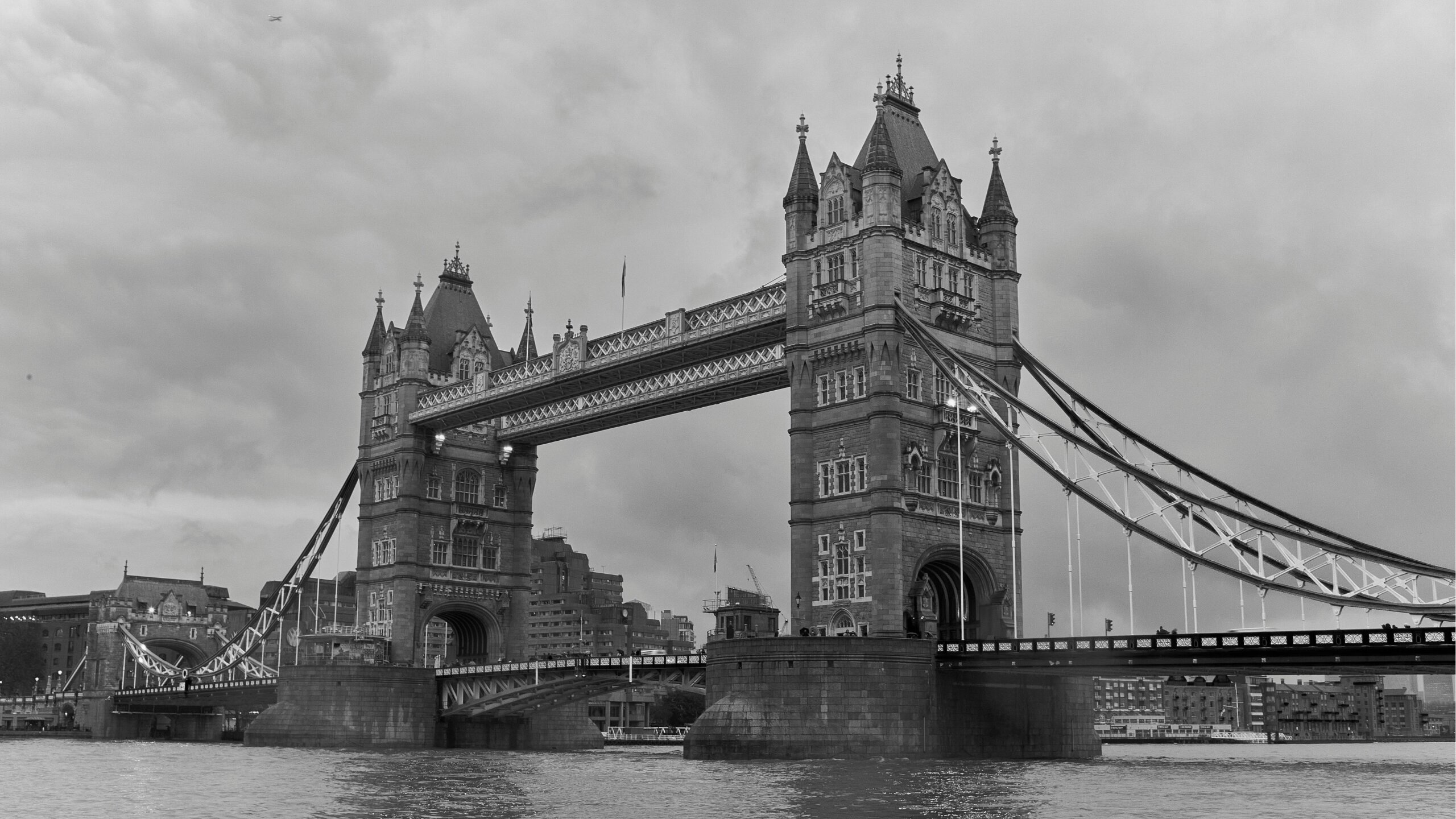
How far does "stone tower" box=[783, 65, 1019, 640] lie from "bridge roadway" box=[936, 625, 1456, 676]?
4.85 m

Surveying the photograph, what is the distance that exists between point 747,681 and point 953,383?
1639 centimetres

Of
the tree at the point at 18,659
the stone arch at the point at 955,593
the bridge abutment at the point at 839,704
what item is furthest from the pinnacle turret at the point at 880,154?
the tree at the point at 18,659

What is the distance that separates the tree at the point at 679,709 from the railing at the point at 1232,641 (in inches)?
4454

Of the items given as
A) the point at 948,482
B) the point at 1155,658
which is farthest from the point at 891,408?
the point at 1155,658

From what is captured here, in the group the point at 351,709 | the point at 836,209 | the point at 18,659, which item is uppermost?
the point at 836,209

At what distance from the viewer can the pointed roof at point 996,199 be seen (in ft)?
269

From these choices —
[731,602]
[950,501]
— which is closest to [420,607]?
[731,602]

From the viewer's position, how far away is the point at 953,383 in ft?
240

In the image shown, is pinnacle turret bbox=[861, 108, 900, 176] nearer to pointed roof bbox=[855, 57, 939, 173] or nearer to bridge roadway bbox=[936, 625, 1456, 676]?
pointed roof bbox=[855, 57, 939, 173]

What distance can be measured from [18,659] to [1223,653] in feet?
547

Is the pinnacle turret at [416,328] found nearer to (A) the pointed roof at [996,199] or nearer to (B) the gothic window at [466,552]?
(B) the gothic window at [466,552]

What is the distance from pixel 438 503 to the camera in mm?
107125

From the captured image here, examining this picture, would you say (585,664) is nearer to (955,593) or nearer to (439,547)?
(955,593)

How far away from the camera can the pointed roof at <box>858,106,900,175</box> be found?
75750 millimetres
